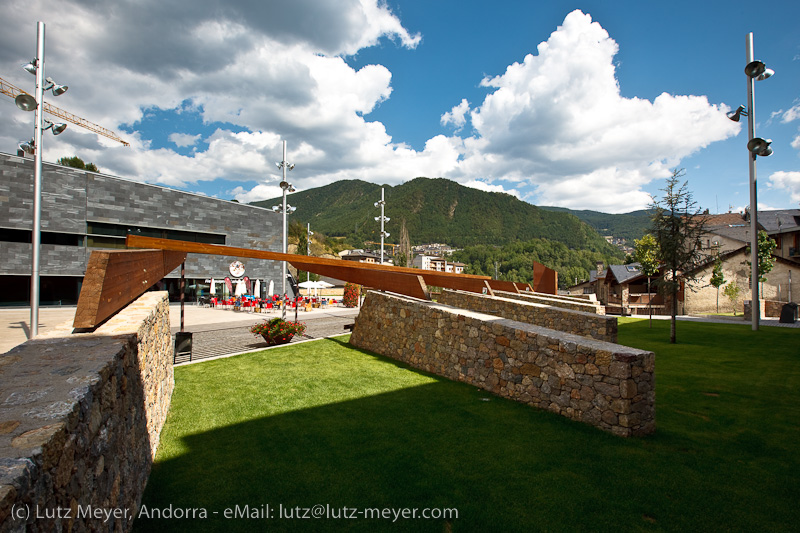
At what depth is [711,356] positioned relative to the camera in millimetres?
10367

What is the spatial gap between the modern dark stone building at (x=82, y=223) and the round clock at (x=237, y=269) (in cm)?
40

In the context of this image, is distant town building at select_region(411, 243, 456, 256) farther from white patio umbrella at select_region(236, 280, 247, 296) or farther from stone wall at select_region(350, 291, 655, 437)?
stone wall at select_region(350, 291, 655, 437)

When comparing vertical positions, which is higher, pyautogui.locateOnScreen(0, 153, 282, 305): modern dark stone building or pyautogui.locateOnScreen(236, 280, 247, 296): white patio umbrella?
pyautogui.locateOnScreen(0, 153, 282, 305): modern dark stone building

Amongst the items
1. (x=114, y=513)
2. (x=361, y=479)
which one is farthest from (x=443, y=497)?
(x=114, y=513)

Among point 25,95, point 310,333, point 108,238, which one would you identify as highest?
point 25,95

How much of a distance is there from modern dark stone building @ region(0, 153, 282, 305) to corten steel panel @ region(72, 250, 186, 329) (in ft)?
82.8

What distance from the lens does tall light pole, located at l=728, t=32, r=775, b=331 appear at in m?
15.4

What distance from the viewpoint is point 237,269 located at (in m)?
30.8

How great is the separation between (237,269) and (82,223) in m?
10.4

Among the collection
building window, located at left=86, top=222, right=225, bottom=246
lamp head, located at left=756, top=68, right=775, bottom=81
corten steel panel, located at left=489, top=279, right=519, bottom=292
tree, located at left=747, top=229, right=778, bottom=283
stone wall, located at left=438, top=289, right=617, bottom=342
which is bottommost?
stone wall, located at left=438, top=289, right=617, bottom=342

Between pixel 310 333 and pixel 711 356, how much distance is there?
513 inches

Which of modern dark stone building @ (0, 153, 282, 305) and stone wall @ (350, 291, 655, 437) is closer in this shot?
stone wall @ (350, 291, 655, 437)

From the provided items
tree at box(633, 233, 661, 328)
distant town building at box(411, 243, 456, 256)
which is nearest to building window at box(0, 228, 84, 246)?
tree at box(633, 233, 661, 328)

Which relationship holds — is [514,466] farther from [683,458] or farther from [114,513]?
[114,513]
